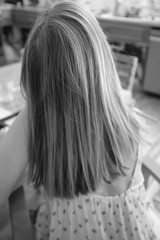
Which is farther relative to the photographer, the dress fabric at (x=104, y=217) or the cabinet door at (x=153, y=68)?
the cabinet door at (x=153, y=68)

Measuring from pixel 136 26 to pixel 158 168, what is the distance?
212cm

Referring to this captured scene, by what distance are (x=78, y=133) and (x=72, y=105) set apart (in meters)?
0.08

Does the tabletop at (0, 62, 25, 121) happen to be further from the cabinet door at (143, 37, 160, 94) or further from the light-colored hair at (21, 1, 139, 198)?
the cabinet door at (143, 37, 160, 94)

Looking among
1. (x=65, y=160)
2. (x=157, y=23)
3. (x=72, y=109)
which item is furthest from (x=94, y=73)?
(x=157, y=23)

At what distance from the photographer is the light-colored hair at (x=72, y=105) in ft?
1.59

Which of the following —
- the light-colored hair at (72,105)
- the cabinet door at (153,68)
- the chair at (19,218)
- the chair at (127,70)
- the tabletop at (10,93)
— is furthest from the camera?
the cabinet door at (153,68)

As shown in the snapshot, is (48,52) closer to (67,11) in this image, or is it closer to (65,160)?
(67,11)

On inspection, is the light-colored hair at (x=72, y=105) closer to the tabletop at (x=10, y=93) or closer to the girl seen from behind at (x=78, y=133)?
the girl seen from behind at (x=78, y=133)

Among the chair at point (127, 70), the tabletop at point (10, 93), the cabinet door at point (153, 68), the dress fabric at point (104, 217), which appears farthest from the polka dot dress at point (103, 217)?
the cabinet door at point (153, 68)

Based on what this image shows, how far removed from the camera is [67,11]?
0.49 meters

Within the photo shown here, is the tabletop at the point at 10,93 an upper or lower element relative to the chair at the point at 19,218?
upper

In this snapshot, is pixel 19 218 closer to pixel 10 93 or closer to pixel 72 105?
pixel 72 105

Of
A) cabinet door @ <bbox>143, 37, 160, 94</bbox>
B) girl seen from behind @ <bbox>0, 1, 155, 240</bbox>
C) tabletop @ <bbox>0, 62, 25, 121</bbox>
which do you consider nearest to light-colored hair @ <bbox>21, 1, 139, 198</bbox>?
girl seen from behind @ <bbox>0, 1, 155, 240</bbox>

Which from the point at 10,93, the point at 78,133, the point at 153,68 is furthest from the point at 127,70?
the point at 78,133
